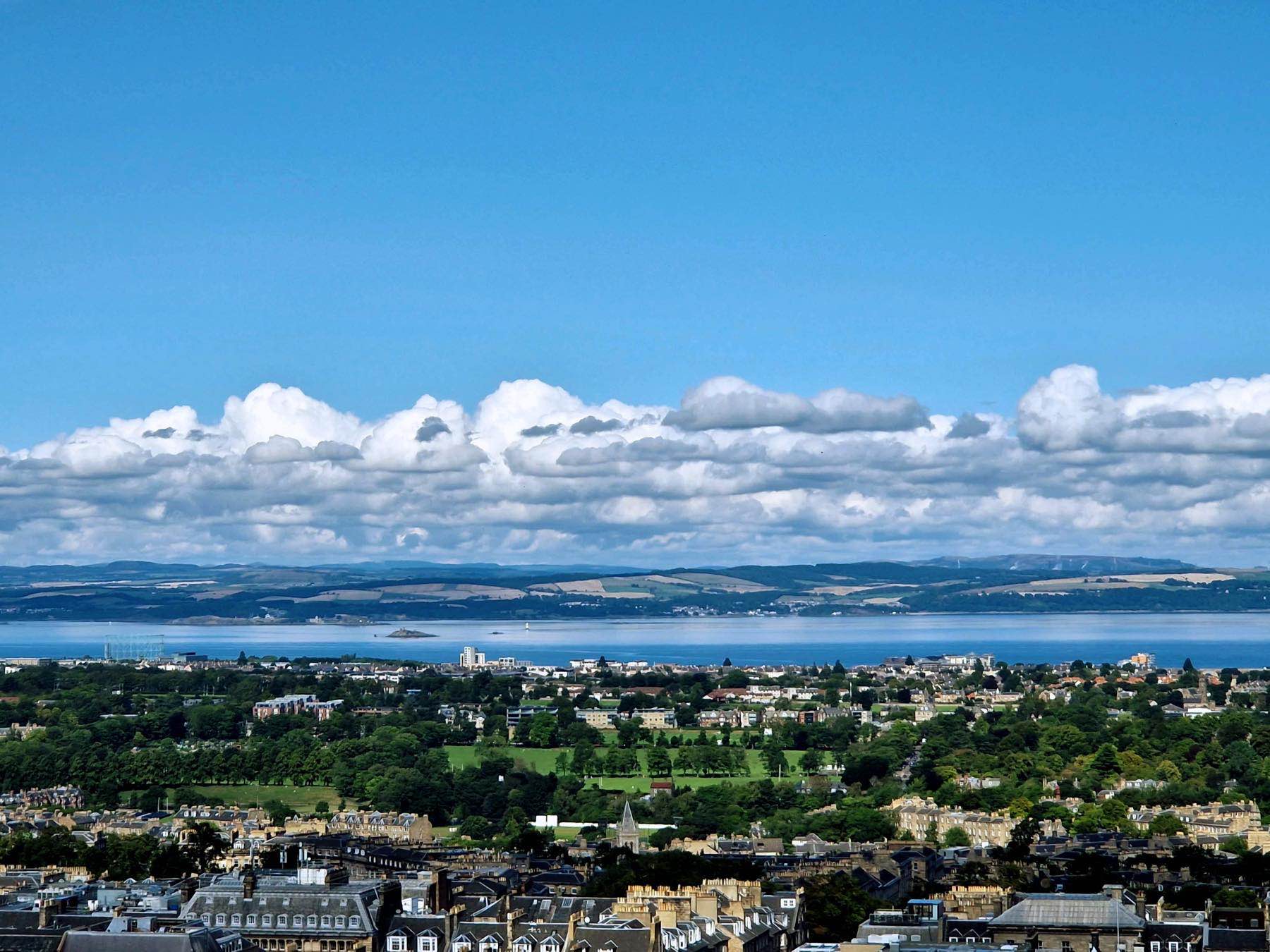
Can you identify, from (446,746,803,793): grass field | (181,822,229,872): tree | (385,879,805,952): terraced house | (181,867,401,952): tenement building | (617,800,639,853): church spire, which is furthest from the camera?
(446,746,803,793): grass field

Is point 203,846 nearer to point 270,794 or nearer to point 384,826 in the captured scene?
point 384,826

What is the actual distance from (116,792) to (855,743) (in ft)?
185

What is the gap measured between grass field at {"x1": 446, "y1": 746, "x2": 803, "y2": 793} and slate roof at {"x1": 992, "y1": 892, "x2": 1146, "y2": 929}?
225 ft

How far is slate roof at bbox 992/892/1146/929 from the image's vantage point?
59.7 metres

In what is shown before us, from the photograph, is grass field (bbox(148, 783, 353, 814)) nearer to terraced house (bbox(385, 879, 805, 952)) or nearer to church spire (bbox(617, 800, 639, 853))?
church spire (bbox(617, 800, 639, 853))

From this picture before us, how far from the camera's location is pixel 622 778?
139 metres

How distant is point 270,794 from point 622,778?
2268 centimetres

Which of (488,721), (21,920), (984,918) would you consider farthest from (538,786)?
(21,920)

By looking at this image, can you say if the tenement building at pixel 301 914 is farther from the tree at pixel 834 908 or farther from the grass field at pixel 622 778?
the grass field at pixel 622 778

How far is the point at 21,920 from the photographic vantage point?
177 ft

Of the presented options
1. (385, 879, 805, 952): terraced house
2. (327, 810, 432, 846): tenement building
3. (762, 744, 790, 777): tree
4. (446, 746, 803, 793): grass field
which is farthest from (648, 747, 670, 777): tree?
(385, 879, 805, 952): terraced house

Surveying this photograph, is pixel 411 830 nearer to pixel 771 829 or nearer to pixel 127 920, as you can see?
pixel 771 829

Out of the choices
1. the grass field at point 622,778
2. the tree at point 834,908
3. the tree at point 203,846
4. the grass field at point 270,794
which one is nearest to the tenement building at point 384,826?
the tree at point 203,846

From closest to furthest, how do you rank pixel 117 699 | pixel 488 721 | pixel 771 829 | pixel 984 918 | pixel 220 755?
pixel 984 918, pixel 771 829, pixel 220 755, pixel 488 721, pixel 117 699
